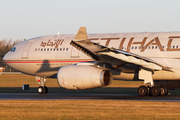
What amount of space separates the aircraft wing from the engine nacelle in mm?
906

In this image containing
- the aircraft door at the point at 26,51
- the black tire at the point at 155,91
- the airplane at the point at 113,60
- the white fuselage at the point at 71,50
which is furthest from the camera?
the aircraft door at the point at 26,51

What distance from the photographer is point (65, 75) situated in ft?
65.9

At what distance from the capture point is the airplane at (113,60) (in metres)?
18.8

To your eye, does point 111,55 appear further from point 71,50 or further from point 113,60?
point 71,50

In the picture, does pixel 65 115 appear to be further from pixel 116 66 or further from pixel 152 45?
pixel 152 45

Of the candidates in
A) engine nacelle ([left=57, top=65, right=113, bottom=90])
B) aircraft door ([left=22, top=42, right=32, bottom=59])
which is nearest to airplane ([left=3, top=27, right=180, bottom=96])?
engine nacelle ([left=57, top=65, right=113, bottom=90])

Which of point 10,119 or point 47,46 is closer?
point 10,119

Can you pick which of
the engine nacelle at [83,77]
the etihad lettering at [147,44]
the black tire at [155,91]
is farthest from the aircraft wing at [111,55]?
the etihad lettering at [147,44]

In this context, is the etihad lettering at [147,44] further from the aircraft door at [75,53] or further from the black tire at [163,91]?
the aircraft door at [75,53]

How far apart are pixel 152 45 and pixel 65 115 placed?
425 inches

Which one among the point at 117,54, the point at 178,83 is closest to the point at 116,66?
the point at 117,54

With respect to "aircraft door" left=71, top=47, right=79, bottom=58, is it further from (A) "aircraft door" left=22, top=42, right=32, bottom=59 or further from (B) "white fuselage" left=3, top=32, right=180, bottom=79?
(A) "aircraft door" left=22, top=42, right=32, bottom=59

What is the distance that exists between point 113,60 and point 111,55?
1.72m

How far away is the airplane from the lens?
18.8 m
